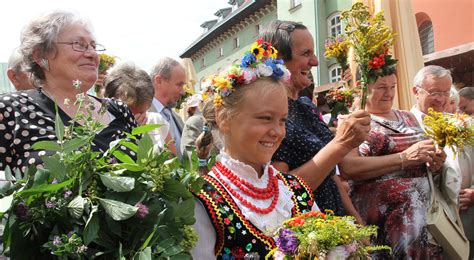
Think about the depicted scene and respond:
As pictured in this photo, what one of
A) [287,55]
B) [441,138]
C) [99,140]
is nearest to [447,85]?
[441,138]

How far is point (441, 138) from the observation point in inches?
150

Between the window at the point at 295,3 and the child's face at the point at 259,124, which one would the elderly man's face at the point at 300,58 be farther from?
the window at the point at 295,3

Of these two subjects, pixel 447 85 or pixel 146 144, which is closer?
pixel 146 144

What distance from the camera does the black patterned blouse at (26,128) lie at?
7.88ft

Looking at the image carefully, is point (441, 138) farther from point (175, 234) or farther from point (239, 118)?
point (175, 234)

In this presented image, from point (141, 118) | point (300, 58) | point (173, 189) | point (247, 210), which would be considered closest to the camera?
point (173, 189)

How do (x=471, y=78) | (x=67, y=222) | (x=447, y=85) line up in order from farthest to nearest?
1. (x=471, y=78)
2. (x=447, y=85)
3. (x=67, y=222)

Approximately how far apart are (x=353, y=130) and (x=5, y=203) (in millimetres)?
1886

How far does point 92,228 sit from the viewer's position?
1.54 metres

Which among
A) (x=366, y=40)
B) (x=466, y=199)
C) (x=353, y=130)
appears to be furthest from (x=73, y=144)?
(x=466, y=199)

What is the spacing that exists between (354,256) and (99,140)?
4.29ft

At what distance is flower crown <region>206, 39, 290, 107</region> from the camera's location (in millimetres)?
2422

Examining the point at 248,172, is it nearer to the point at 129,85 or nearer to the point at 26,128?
the point at 26,128

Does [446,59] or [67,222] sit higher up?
[446,59]
